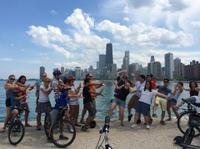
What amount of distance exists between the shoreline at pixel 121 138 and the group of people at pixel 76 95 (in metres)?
0.43

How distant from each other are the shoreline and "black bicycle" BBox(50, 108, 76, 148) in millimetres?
174

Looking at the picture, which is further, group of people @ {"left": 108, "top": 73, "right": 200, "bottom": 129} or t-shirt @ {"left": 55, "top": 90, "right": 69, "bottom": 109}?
group of people @ {"left": 108, "top": 73, "right": 200, "bottom": 129}

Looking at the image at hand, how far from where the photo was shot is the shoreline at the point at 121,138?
8609mm

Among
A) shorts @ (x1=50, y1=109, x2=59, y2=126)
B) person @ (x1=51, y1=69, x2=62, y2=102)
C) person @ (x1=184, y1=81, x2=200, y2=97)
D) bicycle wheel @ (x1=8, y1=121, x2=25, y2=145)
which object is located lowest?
bicycle wheel @ (x1=8, y1=121, x2=25, y2=145)

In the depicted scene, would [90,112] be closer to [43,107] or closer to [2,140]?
[43,107]

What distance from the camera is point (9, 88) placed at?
9.67 meters

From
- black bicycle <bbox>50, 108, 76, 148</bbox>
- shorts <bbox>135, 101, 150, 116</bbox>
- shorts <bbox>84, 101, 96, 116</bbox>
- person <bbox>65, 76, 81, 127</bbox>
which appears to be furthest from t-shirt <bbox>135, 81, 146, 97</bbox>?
black bicycle <bbox>50, 108, 76, 148</bbox>

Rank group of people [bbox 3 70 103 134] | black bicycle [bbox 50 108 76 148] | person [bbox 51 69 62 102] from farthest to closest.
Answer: person [bbox 51 69 62 102]
group of people [bbox 3 70 103 134]
black bicycle [bbox 50 108 76 148]

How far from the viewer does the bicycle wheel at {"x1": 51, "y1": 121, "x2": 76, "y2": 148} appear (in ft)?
28.0

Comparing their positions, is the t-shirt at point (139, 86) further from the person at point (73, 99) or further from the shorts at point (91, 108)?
the person at point (73, 99)

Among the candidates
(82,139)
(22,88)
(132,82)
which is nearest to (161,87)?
(132,82)

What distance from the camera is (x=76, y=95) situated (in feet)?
34.3

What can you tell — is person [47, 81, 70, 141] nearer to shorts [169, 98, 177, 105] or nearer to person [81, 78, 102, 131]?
person [81, 78, 102, 131]

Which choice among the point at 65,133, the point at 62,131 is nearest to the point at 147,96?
the point at 65,133
